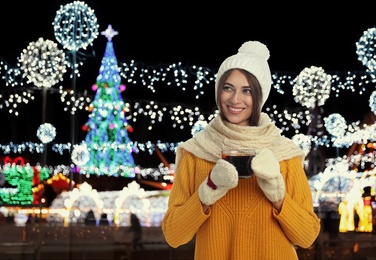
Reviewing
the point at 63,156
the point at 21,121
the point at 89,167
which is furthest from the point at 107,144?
the point at 63,156

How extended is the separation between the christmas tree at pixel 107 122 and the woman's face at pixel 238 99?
21.4 m

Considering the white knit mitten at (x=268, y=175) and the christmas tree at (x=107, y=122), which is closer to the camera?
the white knit mitten at (x=268, y=175)

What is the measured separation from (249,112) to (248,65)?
165 millimetres

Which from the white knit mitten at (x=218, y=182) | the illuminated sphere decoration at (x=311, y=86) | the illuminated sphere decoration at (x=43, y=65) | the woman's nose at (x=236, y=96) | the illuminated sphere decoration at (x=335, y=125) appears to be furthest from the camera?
the illuminated sphere decoration at (x=335, y=125)

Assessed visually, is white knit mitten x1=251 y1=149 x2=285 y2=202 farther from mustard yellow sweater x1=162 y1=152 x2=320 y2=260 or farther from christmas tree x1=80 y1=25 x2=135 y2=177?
christmas tree x1=80 y1=25 x2=135 y2=177

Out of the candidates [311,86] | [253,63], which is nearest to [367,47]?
[311,86]

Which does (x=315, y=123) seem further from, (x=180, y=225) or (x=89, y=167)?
(x=180, y=225)

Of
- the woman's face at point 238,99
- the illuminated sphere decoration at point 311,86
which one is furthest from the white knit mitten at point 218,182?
the illuminated sphere decoration at point 311,86

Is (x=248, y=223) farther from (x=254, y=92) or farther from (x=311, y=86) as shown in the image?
(x=311, y=86)

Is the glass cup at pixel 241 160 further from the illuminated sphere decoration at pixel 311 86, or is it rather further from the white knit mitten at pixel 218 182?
the illuminated sphere decoration at pixel 311 86

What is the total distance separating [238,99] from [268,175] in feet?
1.24

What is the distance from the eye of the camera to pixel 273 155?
8.09 feet

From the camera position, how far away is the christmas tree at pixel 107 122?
79.4 ft

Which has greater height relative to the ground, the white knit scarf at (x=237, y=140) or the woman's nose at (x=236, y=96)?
the woman's nose at (x=236, y=96)
